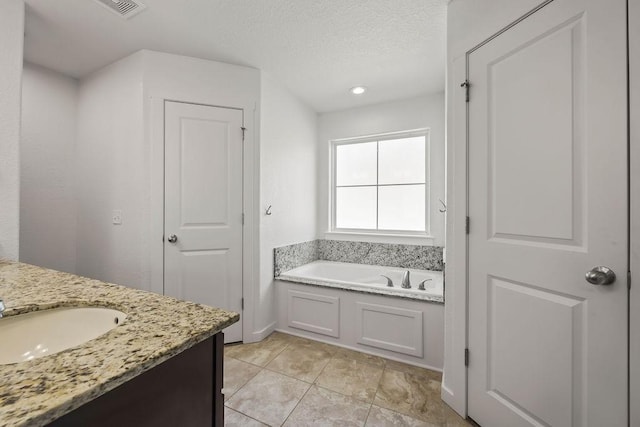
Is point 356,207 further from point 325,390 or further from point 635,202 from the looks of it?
point 635,202

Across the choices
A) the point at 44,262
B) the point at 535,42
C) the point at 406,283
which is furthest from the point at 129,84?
the point at 406,283

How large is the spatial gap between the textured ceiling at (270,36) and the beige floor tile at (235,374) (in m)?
2.40

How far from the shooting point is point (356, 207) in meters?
3.34

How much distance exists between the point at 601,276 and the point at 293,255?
7.58 feet

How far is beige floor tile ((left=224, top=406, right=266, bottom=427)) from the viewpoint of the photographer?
4.78 feet

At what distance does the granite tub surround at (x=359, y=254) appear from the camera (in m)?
2.79

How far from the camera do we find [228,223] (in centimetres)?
235

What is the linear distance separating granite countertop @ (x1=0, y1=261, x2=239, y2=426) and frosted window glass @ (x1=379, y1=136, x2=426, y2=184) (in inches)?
107

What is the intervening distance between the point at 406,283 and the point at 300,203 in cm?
139

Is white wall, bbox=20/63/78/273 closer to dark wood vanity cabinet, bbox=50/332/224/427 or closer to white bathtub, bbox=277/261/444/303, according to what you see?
white bathtub, bbox=277/261/444/303

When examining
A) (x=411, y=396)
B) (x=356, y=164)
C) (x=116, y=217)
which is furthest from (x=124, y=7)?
(x=411, y=396)

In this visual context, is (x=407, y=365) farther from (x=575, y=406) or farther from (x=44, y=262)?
(x=44, y=262)

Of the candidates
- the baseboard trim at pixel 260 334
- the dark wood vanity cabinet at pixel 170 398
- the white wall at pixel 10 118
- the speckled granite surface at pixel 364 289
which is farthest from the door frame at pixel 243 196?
the dark wood vanity cabinet at pixel 170 398

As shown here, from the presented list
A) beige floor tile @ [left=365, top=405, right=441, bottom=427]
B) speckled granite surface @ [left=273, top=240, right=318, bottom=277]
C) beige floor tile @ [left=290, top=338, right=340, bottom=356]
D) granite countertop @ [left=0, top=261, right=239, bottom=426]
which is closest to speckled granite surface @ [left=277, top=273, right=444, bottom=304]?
speckled granite surface @ [left=273, top=240, right=318, bottom=277]
